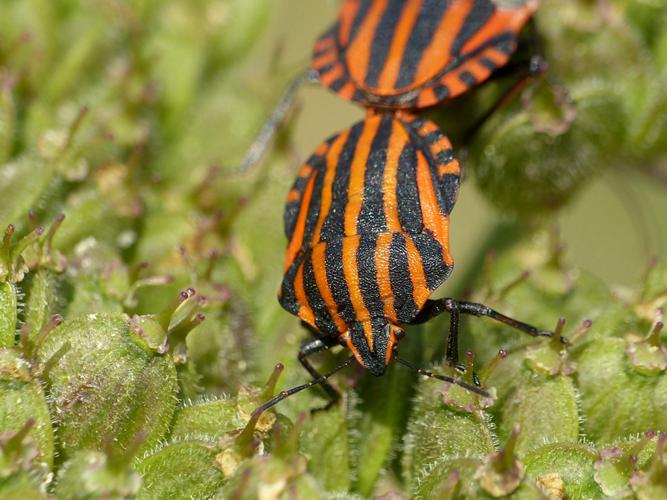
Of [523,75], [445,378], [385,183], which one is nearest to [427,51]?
[523,75]

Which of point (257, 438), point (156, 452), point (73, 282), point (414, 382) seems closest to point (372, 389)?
point (414, 382)

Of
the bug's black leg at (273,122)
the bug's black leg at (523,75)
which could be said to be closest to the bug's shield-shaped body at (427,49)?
the bug's black leg at (523,75)

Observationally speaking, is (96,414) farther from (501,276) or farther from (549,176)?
(549,176)

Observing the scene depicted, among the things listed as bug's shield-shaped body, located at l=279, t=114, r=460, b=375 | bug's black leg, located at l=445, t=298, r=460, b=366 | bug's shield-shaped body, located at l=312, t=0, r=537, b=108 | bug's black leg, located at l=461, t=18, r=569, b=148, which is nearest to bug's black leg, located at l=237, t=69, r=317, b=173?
bug's shield-shaped body, located at l=312, t=0, r=537, b=108

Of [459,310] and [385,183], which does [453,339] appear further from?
[385,183]

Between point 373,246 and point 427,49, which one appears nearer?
point 373,246

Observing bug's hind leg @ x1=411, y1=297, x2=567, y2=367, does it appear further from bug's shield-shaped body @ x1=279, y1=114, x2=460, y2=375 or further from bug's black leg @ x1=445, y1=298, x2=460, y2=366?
bug's shield-shaped body @ x1=279, y1=114, x2=460, y2=375
